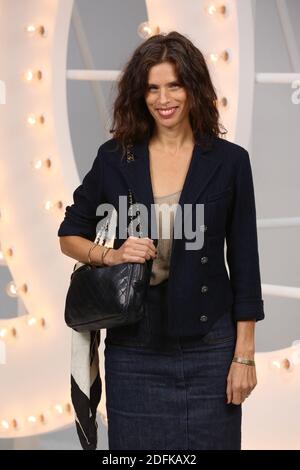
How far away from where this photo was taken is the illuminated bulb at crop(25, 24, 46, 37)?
2467mm

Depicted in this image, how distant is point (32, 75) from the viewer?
2475 millimetres

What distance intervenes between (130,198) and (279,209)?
244 cm

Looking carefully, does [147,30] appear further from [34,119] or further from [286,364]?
[286,364]

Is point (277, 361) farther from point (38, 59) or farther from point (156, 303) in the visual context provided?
point (38, 59)

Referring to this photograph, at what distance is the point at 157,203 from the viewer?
5.49 ft

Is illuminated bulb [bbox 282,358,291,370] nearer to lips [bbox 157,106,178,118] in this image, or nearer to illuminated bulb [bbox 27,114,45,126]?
lips [bbox 157,106,178,118]

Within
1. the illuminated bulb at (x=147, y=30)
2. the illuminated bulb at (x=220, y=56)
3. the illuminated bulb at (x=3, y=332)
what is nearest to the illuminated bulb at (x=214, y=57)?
the illuminated bulb at (x=220, y=56)

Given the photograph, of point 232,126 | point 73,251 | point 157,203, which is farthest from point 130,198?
point 232,126

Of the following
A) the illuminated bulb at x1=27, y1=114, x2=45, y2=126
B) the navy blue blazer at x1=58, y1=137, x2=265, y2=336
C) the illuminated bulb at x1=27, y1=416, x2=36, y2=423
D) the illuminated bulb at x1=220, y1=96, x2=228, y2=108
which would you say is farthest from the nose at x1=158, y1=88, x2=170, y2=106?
the illuminated bulb at x1=27, y1=416, x2=36, y2=423

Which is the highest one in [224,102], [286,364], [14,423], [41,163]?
[224,102]

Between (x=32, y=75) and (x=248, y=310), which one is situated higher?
(x=32, y=75)

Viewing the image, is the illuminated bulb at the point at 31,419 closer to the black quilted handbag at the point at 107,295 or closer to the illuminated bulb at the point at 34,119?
the illuminated bulb at the point at 34,119

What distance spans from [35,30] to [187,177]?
99 centimetres

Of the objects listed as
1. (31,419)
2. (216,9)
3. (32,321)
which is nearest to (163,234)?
(216,9)
